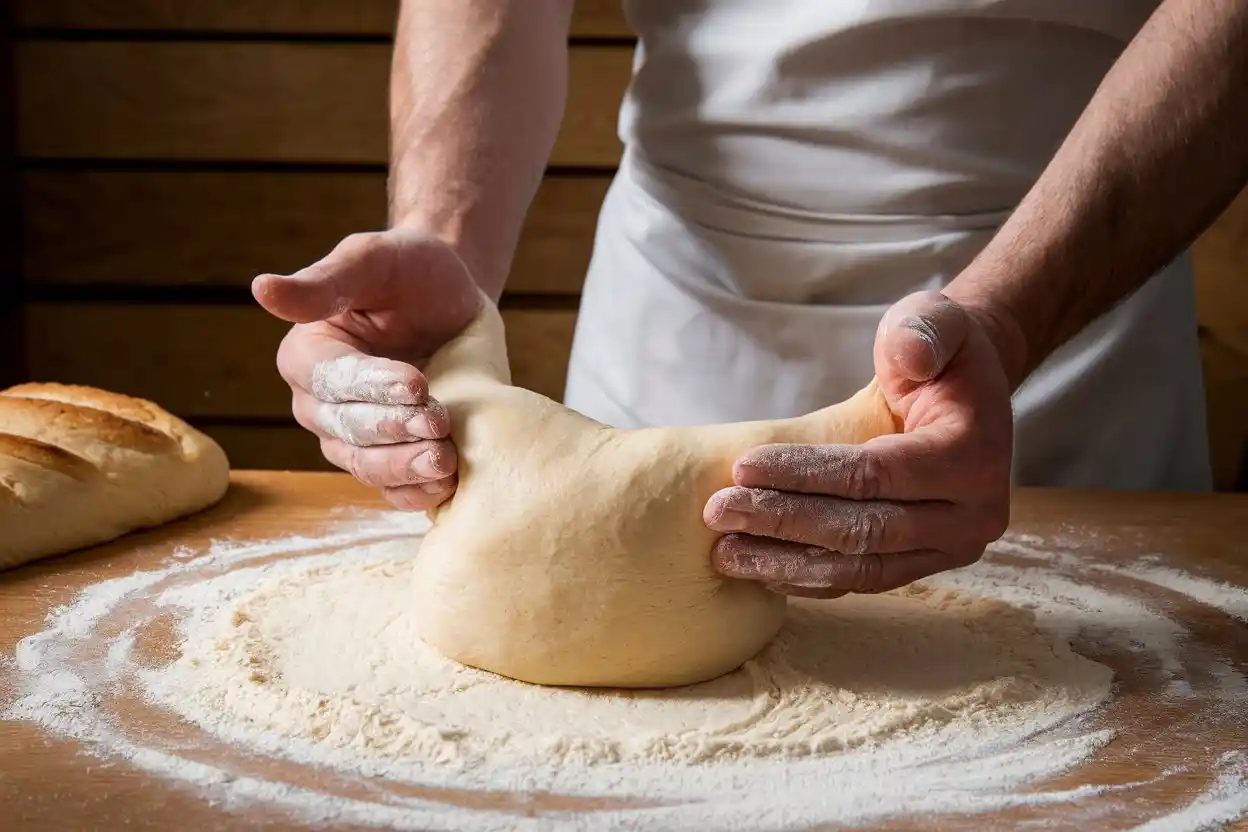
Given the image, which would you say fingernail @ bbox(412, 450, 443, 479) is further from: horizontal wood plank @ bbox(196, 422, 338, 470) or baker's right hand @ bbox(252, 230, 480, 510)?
horizontal wood plank @ bbox(196, 422, 338, 470)

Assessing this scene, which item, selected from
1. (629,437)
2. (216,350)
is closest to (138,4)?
(216,350)

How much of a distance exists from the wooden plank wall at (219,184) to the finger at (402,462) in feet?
6.95

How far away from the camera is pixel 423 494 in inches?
49.9

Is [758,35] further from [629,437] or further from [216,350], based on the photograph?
[216,350]

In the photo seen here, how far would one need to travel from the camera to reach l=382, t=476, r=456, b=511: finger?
1.25 m

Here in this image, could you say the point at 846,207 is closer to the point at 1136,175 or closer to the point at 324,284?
the point at 1136,175

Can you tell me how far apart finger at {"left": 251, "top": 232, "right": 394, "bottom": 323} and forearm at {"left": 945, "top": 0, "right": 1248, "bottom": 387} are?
611 mm

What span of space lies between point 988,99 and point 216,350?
2377 mm

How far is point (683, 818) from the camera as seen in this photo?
931 millimetres

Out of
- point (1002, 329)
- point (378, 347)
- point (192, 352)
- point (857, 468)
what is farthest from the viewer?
point (192, 352)

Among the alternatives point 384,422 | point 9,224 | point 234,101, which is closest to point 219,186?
point 234,101

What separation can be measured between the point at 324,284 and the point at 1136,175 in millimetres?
859

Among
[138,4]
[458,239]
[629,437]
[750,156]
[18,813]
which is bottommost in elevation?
[18,813]

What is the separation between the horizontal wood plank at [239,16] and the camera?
329 cm
